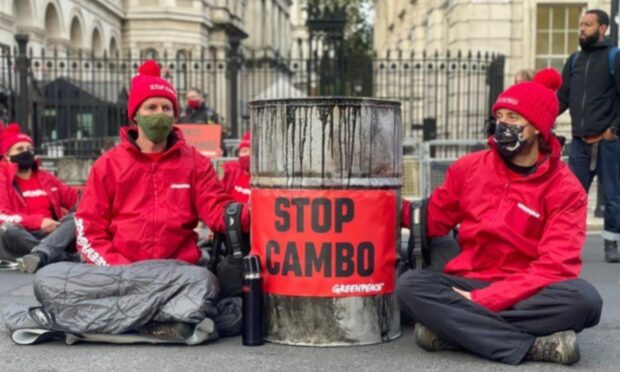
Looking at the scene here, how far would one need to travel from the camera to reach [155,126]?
4898mm

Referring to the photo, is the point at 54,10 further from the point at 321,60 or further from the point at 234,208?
the point at 234,208

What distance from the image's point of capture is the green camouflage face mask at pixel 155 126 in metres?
4.90

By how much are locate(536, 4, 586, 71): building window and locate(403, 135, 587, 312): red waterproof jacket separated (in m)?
14.4

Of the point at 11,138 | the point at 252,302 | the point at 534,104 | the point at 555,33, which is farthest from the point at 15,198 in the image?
the point at 555,33

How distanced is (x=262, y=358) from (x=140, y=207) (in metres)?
1.16

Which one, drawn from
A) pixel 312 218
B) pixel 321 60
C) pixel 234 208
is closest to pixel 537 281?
pixel 312 218

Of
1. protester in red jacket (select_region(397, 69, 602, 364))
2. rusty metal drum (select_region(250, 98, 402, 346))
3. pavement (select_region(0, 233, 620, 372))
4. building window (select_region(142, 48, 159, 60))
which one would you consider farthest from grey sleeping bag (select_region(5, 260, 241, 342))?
building window (select_region(142, 48, 159, 60))

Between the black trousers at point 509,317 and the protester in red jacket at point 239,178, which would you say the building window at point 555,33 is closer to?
the protester in red jacket at point 239,178

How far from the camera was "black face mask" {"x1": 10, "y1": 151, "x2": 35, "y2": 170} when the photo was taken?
7.86 meters

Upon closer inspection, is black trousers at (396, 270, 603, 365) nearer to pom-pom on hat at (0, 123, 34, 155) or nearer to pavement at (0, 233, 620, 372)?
pavement at (0, 233, 620, 372)

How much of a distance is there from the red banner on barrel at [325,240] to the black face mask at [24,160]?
13.2 ft

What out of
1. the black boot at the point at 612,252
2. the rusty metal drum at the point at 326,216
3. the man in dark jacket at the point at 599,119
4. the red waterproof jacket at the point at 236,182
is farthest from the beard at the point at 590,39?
the rusty metal drum at the point at 326,216

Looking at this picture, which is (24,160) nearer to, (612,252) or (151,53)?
(612,252)

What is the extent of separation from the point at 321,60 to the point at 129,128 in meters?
11.8
